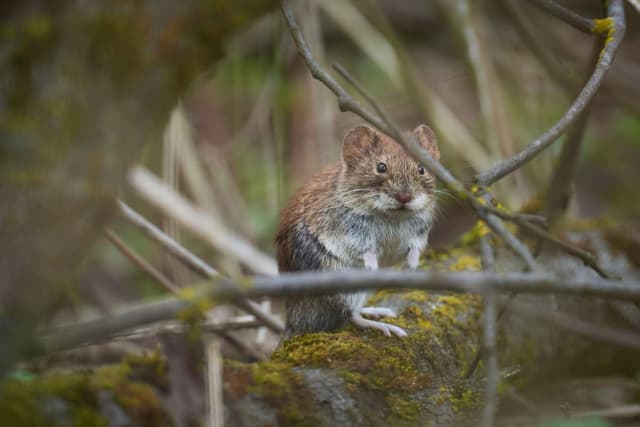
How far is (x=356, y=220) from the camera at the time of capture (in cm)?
399

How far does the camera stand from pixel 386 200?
12.7 ft

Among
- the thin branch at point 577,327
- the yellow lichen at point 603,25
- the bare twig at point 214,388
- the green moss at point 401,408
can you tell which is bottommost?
the green moss at point 401,408

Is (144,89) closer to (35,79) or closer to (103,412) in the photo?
(35,79)

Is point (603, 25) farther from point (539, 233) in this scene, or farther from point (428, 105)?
point (428, 105)

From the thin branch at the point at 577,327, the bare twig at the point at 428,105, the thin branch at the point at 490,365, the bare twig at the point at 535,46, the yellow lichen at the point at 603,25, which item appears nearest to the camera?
the thin branch at the point at 490,365

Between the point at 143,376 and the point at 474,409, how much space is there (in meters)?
1.48

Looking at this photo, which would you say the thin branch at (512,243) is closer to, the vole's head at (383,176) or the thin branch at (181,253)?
the vole's head at (383,176)

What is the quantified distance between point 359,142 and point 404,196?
Answer: 0.56 m

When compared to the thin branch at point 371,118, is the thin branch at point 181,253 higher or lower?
lower

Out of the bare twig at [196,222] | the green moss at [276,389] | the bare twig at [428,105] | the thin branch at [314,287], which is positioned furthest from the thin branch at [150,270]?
the bare twig at [428,105]

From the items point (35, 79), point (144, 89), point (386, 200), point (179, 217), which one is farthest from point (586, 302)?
point (35, 79)

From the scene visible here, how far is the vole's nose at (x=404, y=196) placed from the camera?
3.82 meters

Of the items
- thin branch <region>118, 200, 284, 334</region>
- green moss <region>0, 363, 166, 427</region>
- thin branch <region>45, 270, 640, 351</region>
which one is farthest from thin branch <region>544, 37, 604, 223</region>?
green moss <region>0, 363, 166, 427</region>

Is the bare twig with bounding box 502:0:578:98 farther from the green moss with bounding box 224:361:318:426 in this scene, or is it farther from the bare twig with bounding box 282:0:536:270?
the green moss with bounding box 224:361:318:426
